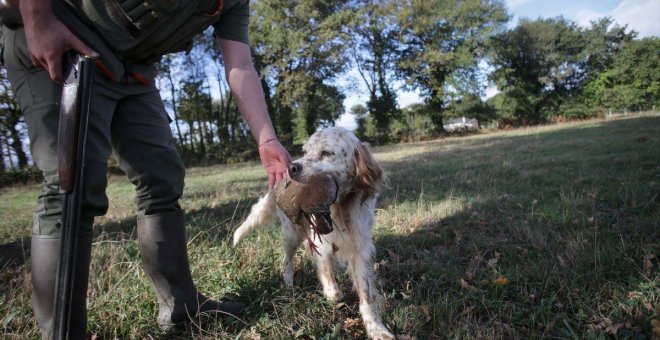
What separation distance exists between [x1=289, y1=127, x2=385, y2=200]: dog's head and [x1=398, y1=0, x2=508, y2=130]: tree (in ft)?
93.4

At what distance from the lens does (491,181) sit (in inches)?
224

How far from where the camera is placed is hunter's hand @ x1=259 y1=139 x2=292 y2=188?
198 cm

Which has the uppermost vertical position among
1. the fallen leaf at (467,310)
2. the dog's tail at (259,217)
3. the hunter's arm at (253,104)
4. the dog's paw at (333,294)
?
the hunter's arm at (253,104)

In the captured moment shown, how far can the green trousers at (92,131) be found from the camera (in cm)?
156

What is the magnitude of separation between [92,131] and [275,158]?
798mm

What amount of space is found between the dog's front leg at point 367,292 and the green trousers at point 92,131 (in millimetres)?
1278

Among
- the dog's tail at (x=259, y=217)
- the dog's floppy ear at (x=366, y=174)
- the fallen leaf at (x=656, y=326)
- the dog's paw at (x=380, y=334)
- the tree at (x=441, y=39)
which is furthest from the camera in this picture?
the tree at (x=441, y=39)

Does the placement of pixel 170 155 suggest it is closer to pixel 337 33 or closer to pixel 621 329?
pixel 621 329

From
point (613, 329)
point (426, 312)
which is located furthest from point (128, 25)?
point (613, 329)

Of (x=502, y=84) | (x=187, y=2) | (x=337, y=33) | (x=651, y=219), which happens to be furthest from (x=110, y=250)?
(x=502, y=84)

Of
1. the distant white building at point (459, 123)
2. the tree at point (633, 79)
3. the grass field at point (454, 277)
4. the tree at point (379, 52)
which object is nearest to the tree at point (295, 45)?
the tree at point (379, 52)

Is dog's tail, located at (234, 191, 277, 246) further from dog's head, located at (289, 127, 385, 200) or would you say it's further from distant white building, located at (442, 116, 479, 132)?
distant white building, located at (442, 116, 479, 132)

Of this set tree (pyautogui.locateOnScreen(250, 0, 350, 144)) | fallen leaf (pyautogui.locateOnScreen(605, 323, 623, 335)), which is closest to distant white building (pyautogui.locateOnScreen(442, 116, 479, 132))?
tree (pyautogui.locateOnScreen(250, 0, 350, 144))

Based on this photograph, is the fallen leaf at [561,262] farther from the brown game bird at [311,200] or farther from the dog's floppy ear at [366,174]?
the brown game bird at [311,200]
